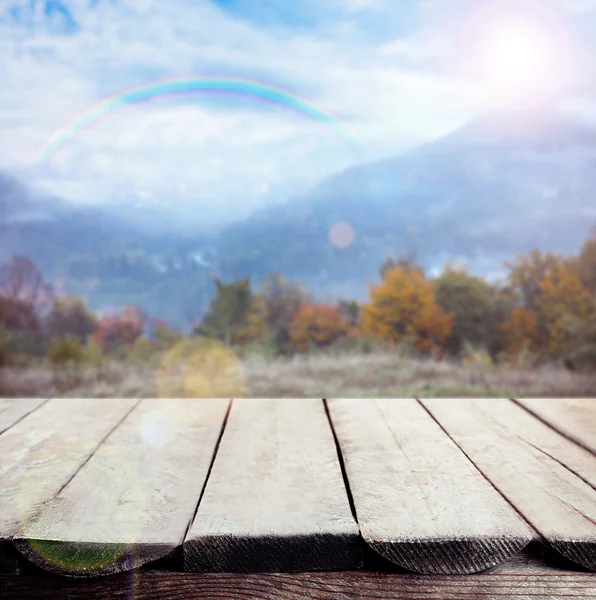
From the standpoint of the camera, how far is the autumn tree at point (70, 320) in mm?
8539

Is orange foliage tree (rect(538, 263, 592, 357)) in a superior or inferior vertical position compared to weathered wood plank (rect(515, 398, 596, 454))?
superior

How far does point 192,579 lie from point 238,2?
15.1 metres

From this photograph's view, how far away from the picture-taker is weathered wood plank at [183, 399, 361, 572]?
799mm

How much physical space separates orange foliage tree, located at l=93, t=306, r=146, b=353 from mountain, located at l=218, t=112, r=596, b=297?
2447 mm

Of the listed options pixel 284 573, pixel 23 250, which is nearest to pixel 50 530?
pixel 284 573

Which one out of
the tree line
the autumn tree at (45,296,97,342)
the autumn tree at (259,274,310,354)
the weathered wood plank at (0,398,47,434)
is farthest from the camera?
the autumn tree at (45,296,97,342)

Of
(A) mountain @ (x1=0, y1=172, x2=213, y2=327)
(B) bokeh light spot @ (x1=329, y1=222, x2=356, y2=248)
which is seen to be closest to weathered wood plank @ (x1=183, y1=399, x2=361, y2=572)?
(A) mountain @ (x1=0, y1=172, x2=213, y2=327)

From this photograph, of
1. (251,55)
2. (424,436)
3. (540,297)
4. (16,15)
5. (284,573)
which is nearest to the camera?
(284,573)

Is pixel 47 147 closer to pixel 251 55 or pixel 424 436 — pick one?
pixel 251 55

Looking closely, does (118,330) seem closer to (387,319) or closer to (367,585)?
(387,319)

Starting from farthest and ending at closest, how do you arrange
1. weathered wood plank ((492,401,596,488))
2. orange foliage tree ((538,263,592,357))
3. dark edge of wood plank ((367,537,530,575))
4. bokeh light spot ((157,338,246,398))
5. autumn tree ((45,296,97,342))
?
autumn tree ((45,296,97,342)) → orange foliage tree ((538,263,592,357)) → bokeh light spot ((157,338,246,398)) → weathered wood plank ((492,401,596,488)) → dark edge of wood plank ((367,537,530,575))

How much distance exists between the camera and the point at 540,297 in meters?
7.91

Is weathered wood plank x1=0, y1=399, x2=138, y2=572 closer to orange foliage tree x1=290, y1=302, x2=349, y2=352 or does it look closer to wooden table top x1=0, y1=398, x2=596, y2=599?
wooden table top x1=0, y1=398, x2=596, y2=599

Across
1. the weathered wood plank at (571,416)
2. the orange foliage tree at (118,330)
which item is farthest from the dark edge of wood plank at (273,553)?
the orange foliage tree at (118,330)
